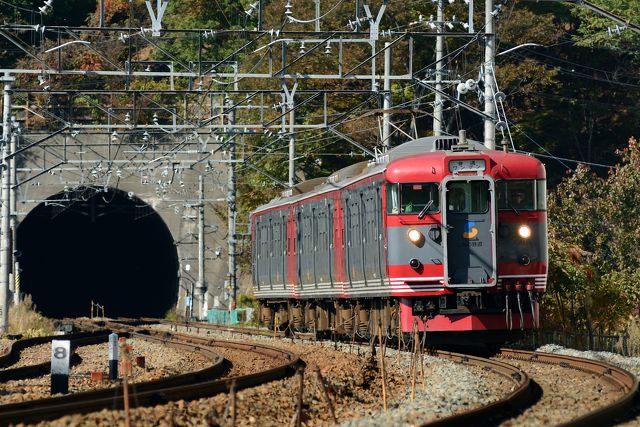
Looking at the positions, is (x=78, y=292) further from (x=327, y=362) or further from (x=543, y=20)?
(x=327, y=362)

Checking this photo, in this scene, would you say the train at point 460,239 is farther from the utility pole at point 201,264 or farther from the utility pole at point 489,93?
the utility pole at point 201,264

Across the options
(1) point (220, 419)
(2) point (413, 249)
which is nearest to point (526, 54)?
(2) point (413, 249)

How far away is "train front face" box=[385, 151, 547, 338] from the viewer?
20.7 metres

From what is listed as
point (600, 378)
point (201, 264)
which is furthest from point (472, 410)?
point (201, 264)

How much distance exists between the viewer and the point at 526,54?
52312mm

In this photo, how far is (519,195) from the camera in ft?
68.8

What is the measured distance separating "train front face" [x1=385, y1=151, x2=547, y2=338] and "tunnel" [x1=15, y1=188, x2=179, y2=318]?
41591 millimetres

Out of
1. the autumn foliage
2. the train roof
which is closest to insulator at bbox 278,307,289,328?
the autumn foliage

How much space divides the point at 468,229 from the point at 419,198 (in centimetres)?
91

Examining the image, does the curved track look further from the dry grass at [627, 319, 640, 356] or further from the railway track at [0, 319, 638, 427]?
the dry grass at [627, 319, 640, 356]

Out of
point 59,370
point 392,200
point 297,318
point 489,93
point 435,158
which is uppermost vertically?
point 489,93

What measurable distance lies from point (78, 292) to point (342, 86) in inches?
972

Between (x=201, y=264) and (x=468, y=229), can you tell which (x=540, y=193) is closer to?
(x=468, y=229)

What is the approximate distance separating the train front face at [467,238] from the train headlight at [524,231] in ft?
0.05
